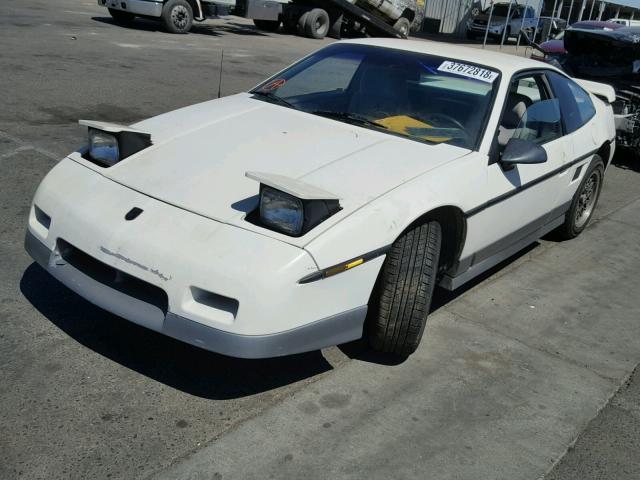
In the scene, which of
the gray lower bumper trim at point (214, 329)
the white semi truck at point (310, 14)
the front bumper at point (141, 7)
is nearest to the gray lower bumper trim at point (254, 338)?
the gray lower bumper trim at point (214, 329)

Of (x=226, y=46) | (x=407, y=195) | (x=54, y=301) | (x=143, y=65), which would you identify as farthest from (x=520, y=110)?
(x=226, y=46)

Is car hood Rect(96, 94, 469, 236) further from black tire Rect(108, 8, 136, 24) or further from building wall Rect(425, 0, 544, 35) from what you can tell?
building wall Rect(425, 0, 544, 35)

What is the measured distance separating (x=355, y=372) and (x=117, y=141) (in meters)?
1.67

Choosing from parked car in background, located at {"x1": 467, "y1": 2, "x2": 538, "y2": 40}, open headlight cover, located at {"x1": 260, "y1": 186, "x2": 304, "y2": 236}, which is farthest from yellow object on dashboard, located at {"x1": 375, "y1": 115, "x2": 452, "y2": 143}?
parked car in background, located at {"x1": 467, "y1": 2, "x2": 538, "y2": 40}

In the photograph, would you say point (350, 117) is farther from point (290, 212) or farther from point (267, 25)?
point (267, 25)

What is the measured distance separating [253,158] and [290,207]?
2.13 ft

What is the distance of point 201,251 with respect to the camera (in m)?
2.82

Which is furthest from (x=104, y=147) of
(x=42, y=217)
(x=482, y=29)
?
(x=482, y=29)

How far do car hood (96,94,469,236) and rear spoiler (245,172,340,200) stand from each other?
12 centimetres

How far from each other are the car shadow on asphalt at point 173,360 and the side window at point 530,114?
1814mm

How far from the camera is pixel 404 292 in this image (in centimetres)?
325

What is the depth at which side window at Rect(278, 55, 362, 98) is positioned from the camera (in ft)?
14.6

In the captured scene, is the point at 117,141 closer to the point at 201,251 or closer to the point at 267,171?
the point at 267,171

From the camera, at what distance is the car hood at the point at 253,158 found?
10.3ft
